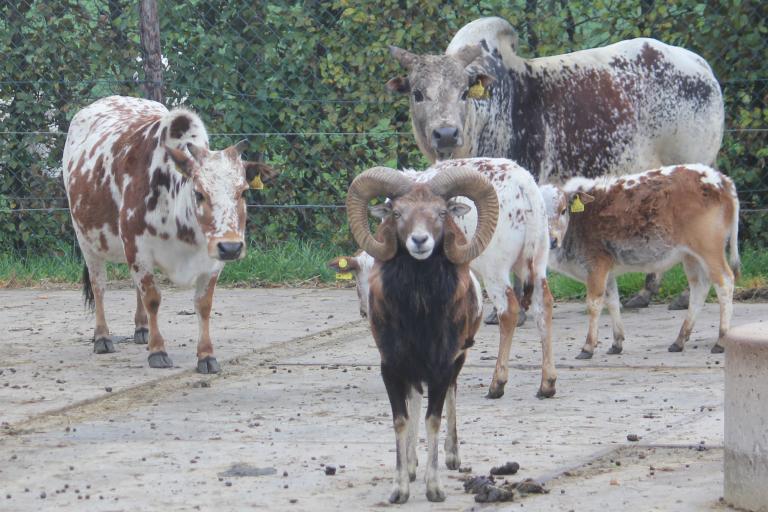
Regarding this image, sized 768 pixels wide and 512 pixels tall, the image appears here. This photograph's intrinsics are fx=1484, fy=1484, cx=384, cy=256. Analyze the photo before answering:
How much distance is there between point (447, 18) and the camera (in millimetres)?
12133

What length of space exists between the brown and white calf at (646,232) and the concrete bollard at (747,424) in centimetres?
333

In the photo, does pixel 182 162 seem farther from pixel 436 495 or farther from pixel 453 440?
pixel 436 495

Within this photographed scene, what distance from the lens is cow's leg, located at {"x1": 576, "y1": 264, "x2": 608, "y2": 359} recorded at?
871cm

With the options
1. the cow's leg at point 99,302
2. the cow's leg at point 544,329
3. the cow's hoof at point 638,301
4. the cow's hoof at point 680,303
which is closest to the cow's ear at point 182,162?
the cow's leg at point 99,302

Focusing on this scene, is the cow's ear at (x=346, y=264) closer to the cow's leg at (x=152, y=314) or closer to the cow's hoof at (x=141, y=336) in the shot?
the cow's leg at (x=152, y=314)

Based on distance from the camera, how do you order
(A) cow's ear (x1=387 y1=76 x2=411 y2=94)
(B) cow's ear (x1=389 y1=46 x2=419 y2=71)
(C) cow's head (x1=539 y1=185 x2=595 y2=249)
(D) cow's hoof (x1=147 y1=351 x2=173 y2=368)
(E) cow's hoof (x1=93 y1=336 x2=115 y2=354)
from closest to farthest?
(D) cow's hoof (x1=147 y1=351 x2=173 y2=368) < (C) cow's head (x1=539 y1=185 x2=595 y2=249) < (E) cow's hoof (x1=93 y1=336 x2=115 y2=354) < (B) cow's ear (x1=389 y1=46 x2=419 y2=71) < (A) cow's ear (x1=387 y1=76 x2=411 y2=94)

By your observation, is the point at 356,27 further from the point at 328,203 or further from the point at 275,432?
the point at 275,432

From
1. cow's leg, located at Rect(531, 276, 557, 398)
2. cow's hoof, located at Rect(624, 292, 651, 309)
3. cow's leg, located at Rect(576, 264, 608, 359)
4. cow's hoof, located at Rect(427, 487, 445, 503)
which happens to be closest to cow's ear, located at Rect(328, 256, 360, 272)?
cow's leg, located at Rect(531, 276, 557, 398)

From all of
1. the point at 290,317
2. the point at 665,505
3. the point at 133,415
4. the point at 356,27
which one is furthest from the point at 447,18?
the point at 665,505

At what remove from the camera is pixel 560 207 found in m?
9.09

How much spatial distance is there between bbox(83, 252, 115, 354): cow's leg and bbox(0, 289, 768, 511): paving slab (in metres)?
0.11

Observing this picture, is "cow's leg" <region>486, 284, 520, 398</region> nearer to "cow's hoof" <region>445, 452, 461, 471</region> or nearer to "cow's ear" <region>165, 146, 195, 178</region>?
"cow's hoof" <region>445, 452, 461, 471</region>

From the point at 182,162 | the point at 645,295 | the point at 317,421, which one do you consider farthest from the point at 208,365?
the point at 645,295

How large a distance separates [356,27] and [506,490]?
742 cm
